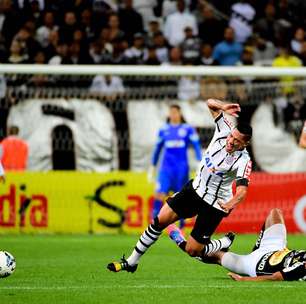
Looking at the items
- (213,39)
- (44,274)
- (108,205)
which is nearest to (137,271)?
(44,274)

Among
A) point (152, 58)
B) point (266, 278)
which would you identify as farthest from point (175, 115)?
point (266, 278)

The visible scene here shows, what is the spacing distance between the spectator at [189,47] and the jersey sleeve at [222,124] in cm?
1091

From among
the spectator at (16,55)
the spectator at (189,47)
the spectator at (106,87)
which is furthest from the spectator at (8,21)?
the spectator at (189,47)

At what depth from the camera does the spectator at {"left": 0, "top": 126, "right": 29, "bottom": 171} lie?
67.6 feet

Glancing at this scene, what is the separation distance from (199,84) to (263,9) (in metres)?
4.40

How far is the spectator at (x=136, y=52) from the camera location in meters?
23.0

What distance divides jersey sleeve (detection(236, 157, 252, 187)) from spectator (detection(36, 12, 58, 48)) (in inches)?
464

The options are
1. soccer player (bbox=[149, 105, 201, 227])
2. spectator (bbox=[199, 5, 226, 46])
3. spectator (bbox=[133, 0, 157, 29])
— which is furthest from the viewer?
spectator (bbox=[133, 0, 157, 29])

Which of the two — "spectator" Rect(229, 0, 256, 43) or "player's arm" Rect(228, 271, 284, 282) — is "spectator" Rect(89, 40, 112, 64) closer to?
"spectator" Rect(229, 0, 256, 43)

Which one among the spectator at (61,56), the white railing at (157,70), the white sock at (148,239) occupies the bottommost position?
the spectator at (61,56)

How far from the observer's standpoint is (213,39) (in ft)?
78.6

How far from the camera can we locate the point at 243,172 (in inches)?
460

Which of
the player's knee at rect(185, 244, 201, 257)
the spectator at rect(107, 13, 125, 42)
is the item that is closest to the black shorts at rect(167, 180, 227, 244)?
the player's knee at rect(185, 244, 201, 257)

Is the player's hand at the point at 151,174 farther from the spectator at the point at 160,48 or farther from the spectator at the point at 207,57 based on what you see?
the spectator at the point at 160,48
